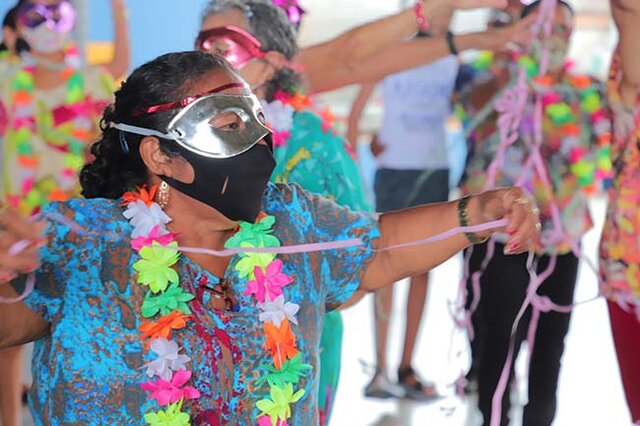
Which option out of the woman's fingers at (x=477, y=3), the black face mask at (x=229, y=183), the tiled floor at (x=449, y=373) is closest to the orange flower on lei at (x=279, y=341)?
the black face mask at (x=229, y=183)

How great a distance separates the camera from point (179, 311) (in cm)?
181

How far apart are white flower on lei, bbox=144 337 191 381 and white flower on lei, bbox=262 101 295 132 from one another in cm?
111

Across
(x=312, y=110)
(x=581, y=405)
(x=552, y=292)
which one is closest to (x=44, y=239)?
(x=312, y=110)

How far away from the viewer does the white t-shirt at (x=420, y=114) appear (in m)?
4.66

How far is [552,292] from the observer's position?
3.33 meters

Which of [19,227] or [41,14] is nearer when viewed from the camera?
[19,227]

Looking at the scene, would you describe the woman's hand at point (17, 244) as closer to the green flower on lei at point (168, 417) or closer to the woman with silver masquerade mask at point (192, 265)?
the woman with silver masquerade mask at point (192, 265)

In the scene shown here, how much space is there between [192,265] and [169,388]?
233mm

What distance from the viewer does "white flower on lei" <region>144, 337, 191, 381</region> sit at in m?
1.76

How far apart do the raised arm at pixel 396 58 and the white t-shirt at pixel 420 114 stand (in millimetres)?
1400

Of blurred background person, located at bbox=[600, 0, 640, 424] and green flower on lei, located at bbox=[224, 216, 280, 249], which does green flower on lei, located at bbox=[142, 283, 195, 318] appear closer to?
green flower on lei, located at bbox=[224, 216, 280, 249]

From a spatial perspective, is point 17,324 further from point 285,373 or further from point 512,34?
point 512,34

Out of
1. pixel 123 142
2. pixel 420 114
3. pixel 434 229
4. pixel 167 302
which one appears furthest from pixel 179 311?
pixel 420 114

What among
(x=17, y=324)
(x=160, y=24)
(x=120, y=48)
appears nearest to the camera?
(x=17, y=324)
